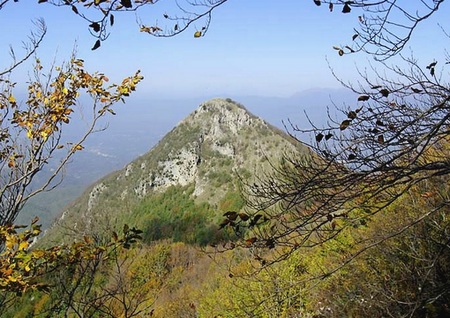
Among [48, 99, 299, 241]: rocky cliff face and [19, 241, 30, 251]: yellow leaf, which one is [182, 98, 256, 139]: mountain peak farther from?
[19, 241, 30, 251]: yellow leaf

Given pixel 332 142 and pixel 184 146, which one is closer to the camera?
pixel 332 142

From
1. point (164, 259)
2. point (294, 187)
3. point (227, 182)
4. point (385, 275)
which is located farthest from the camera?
point (227, 182)

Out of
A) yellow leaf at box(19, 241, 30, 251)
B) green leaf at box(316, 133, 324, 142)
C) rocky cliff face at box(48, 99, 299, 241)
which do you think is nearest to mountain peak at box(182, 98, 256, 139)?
rocky cliff face at box(48, 99, 299, 241)

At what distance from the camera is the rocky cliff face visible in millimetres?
59250

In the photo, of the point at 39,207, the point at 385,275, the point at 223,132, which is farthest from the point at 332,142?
the point at 39,207

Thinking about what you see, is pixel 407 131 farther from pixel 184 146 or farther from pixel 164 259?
pixel 184 146

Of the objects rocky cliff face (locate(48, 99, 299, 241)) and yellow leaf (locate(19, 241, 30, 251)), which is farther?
rocky cliff face (locate(48, 99, 299, 241))

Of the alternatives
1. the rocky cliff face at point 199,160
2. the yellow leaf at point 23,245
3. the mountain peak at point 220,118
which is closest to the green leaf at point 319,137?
the yellow leaf at point 23,245

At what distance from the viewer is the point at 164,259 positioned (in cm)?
3638

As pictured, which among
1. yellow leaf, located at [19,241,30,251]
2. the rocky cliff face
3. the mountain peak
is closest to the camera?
yellow leaf, located at [19,241,30,251]

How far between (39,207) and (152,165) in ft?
412

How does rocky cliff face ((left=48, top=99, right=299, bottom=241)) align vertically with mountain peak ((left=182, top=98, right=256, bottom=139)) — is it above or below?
below

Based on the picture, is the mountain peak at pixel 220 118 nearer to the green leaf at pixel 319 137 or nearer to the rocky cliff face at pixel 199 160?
the rocky cliff face at pixel 199 160

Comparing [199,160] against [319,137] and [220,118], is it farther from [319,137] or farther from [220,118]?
[319,137]
